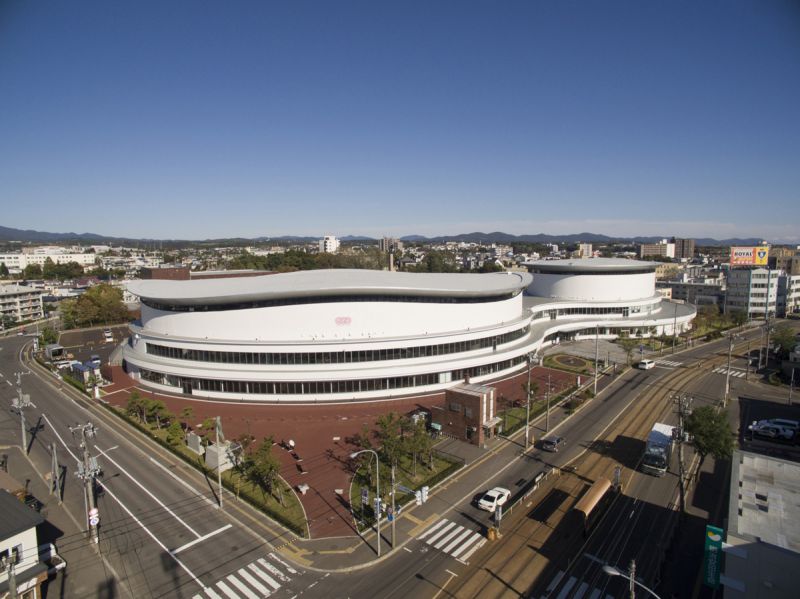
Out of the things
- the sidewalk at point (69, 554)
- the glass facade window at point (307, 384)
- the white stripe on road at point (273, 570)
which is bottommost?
the sidewalk at point (69, 554)

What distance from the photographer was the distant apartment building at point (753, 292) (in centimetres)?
9944

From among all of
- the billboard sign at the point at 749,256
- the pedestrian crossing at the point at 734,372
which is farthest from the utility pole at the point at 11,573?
the billboard sign at the point at 749,256

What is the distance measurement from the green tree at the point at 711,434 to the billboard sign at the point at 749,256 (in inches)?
3896

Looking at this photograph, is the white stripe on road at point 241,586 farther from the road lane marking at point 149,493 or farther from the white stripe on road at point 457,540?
the white stripe on road at point 457,540

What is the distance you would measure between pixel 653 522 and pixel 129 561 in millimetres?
30265

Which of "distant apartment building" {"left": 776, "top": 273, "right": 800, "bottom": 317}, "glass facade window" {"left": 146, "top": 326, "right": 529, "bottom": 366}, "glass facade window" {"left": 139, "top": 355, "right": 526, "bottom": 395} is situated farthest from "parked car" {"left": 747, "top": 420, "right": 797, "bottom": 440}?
"distant apartment building" {"left": 776, "top": 273, "right": 800, "bottom": 317}

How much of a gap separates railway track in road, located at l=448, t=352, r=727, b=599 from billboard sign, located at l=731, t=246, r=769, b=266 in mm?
94875

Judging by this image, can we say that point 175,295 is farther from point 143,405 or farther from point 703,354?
point 703,354

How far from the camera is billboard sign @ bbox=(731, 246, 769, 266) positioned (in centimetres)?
10744

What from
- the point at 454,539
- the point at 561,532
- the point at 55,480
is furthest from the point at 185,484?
the point at 561,532

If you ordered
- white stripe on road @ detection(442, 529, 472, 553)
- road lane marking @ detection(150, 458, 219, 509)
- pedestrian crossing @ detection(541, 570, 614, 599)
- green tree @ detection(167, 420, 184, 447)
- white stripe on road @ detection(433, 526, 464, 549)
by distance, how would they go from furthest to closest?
green tree @ detection(167, 420, 184, 447) → road lane marking @ detection(150, 458, 219, 509) → white stripe on road @ detection(433, 526, 464, 549) → white stripe on road @ detection(442, 529, 472, 553) → pedestrian crossing @ detection(541, 570, 614, 599)

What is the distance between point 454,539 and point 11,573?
20.1 m

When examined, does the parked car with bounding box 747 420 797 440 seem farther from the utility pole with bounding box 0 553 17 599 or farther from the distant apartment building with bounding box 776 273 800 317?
the distant apartment building with bounding box 776 273 800 317

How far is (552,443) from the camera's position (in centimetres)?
3725
